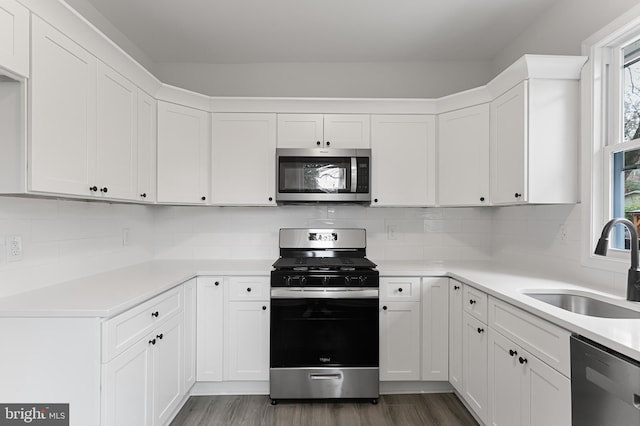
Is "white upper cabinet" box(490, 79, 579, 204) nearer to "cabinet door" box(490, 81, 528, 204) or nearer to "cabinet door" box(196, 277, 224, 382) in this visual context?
"cabinet door" box(490, 81, 528, 204)

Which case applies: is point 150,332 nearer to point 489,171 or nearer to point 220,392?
point 220,392

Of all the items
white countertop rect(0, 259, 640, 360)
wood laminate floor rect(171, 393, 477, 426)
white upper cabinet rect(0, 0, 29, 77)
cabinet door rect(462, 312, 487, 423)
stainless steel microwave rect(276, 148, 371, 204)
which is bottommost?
wood laminate floor rect(171, 393, 477, 426)

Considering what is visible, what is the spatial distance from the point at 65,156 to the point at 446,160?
2.46 m

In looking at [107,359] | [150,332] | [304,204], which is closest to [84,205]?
[150,332]

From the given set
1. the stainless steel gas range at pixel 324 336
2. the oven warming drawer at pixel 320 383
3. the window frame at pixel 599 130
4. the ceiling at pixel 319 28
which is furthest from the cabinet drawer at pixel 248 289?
the window frame at pixel 599 130

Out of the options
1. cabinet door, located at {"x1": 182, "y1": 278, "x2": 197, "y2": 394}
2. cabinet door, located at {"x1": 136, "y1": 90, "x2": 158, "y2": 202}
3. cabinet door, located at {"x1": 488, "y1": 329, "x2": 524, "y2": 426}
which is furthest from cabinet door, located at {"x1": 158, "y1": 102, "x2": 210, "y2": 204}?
cabinet door, located at {"x1": 488, "y1": 329, "x2": 524, "y2": 426}

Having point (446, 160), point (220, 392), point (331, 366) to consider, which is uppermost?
point (446, 160)

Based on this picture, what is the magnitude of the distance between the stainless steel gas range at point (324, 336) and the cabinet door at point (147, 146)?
1.09 metres

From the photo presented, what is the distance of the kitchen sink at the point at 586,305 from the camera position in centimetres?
152

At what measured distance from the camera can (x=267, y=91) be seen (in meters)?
3.11

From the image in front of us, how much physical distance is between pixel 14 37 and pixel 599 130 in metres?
2.85

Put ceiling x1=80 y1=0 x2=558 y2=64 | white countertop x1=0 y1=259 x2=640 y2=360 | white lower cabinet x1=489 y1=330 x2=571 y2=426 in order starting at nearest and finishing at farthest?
1. white countertop x1=0 y1=259 x2=640 y2=360
2. white lower cabinet x1=489 y1=330 x2=571 y2=426
3. ceiling x1=80 y1=0 x2=558 y2=64

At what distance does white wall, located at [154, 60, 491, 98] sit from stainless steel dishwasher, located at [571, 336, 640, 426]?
8.13 ft

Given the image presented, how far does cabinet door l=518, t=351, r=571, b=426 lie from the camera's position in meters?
1.32
